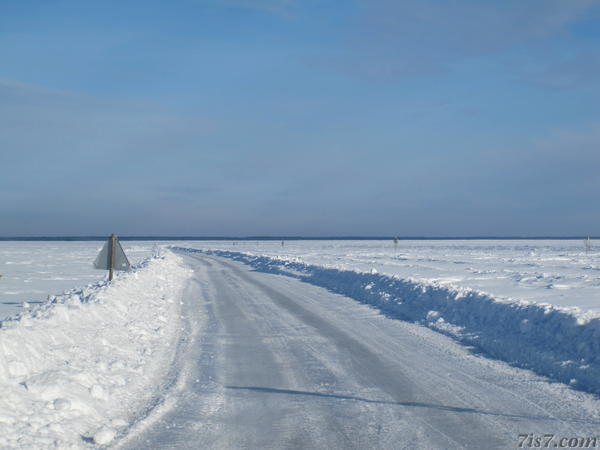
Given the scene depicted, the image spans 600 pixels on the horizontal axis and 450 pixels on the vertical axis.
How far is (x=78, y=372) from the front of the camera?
23.4 feet

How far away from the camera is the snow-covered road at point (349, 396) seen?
543 cm

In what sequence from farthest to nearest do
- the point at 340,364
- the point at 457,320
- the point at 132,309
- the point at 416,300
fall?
the point at 416,300, the point at 132,309, the point at 457,320, the point at 340,364

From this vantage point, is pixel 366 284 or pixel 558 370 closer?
pixel 558 370

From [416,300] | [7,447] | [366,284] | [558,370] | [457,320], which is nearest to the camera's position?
[7,447]

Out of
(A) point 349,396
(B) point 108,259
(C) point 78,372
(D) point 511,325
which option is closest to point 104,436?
(C) point 78,372

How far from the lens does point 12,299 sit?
1753cm

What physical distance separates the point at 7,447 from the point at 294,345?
593 centimetres

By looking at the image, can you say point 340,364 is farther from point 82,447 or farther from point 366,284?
point 366,284

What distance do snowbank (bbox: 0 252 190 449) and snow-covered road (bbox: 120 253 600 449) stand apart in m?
0.41

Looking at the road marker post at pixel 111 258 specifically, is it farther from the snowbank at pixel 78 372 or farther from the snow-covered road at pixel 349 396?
the snow-covered road at pixel 349 396

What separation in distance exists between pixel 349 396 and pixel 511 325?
551 cm

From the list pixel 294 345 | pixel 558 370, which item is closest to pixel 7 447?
pixel 294 345

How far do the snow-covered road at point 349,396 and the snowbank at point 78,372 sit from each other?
41 cm

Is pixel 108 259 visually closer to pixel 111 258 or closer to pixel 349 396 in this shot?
pixel 111 258
